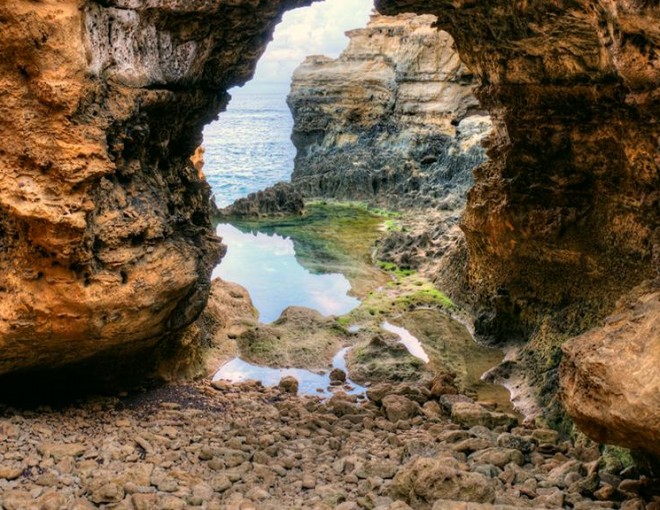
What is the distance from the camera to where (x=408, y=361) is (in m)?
11.4

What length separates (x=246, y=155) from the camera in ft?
200

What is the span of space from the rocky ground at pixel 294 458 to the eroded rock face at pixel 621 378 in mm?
778

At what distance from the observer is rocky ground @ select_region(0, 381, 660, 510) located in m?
5.77

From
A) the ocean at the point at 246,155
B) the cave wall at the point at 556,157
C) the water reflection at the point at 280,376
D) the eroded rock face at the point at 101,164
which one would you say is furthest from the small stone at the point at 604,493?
the ocean at the point at 246,155

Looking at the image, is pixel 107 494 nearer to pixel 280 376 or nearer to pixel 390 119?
pixel 280 376

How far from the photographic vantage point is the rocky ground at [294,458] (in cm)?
577

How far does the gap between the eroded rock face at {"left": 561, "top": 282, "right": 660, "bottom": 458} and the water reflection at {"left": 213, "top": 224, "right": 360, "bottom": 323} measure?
29.6ft

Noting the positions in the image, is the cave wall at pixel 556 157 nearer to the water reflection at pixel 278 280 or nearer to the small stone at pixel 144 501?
the water reflection at pixel 278 280

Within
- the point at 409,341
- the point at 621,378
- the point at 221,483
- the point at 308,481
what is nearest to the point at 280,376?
the point at 409,341

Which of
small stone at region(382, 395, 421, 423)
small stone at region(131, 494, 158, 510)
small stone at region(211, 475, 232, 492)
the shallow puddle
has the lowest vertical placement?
the shallow puddle

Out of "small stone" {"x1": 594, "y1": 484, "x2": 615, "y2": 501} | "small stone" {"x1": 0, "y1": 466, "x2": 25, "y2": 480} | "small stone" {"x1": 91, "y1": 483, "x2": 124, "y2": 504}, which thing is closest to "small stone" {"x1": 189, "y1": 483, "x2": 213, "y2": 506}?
"small stone" {"x1": 91, "y1": 483, "x2": 124, "y2": 504}

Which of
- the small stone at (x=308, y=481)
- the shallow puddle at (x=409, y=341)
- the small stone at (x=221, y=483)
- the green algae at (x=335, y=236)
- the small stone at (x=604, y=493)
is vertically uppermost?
the small stone at (x=604, y=493)

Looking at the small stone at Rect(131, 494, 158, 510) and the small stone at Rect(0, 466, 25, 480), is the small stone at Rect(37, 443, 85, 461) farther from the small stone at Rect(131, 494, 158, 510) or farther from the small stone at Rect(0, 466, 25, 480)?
the small stone at Rect(131, 494, 158, 510)

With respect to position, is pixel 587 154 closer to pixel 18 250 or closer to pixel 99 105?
pixel 99 105
